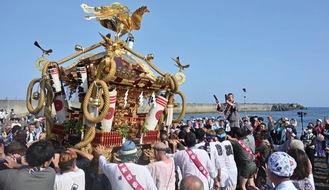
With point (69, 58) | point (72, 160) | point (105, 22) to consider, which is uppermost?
point (105, 22)

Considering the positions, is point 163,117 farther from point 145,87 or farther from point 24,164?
point 24,164

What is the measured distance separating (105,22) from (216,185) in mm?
4690

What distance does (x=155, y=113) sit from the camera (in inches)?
294

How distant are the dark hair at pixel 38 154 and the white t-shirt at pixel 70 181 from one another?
306 mm

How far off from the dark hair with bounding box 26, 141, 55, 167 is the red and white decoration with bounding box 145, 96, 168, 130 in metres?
4.33

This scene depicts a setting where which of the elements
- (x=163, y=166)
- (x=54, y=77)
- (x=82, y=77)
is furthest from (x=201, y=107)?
(x=163, y=166)

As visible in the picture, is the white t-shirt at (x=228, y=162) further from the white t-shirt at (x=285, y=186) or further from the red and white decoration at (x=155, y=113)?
the white t-shirt at (x=285, y=186)

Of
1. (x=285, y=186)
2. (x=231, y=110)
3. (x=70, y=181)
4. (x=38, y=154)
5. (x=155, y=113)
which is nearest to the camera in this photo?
(x=285, y=186)

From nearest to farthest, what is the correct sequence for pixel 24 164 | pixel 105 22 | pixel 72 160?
pixel 72 160 < pixel 24 164 < pixel 105 22

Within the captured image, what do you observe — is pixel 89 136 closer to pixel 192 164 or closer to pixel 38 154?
pixel 192 164

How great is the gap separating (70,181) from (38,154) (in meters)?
0.51

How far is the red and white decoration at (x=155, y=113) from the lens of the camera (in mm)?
7441

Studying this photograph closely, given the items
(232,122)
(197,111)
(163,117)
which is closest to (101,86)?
(163,117)

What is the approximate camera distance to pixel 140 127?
765 centimetres
